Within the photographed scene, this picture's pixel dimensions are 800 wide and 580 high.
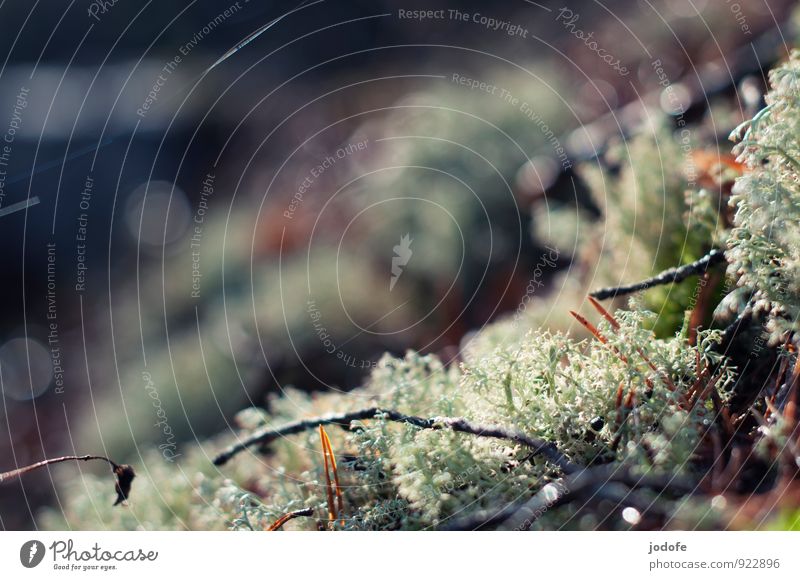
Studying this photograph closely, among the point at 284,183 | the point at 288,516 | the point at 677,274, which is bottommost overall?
the point at 288,516

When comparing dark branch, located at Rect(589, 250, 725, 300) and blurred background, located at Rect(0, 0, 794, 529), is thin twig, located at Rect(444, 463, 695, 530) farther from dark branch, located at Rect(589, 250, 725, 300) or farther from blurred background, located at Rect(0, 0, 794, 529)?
blurred background, located at Rect(0, 0, 794, 529)

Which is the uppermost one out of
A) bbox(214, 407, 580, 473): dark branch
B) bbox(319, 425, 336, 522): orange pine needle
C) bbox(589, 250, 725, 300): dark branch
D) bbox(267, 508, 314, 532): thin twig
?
bbox(589, 250, 725, 300): dark branch

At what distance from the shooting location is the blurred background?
0.91 m

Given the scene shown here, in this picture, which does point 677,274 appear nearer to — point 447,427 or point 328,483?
Result: point 447,427

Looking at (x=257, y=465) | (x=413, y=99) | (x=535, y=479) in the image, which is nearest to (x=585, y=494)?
(x=535, y=479)

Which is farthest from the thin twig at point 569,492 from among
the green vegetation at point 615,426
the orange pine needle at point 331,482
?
the orange pine needle at point 331,482

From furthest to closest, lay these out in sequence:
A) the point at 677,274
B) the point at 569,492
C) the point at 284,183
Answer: the point at 284,183, the point at 677,274, the point at 569,492

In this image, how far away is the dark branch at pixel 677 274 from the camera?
61cm

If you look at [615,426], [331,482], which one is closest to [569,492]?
[615,426]

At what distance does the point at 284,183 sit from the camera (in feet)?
4.08

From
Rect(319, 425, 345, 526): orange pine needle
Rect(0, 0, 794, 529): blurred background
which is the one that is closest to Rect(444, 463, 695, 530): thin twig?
Rect(319, 425, 345, 526): orange pine needle

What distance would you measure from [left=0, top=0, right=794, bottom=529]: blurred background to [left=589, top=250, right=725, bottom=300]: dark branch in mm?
227

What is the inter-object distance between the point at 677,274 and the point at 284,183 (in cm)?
78
